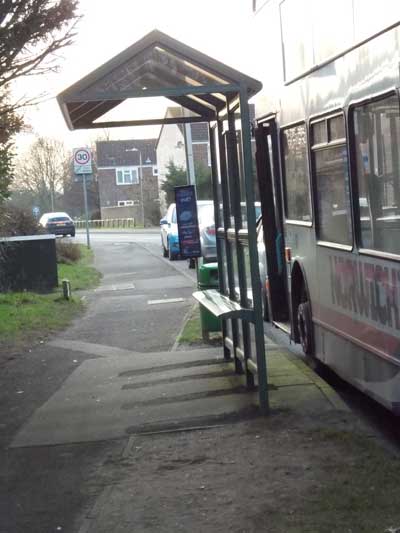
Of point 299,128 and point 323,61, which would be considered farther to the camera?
point 299,128

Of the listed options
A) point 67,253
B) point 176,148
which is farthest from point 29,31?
point 176,148

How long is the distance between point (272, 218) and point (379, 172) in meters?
3.86

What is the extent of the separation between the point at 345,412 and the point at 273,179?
330 centimetres

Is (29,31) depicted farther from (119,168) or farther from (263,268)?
(119,168)

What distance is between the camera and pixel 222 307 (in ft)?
27.3

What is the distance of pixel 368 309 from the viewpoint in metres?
6.71

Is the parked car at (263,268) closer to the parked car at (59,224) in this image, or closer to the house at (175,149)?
the house at (175,149)

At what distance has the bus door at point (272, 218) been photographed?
9.98 metres

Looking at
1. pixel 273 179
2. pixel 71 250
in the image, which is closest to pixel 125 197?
pixel 71 250

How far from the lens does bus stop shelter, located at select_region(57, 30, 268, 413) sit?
7438 millimetres

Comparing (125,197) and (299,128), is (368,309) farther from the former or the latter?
(125,197)

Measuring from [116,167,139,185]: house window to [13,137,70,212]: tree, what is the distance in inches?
494

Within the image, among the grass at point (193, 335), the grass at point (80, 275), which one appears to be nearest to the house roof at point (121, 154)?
the grass at point (80, 275)

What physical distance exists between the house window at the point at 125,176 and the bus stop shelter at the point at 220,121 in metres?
84.8
